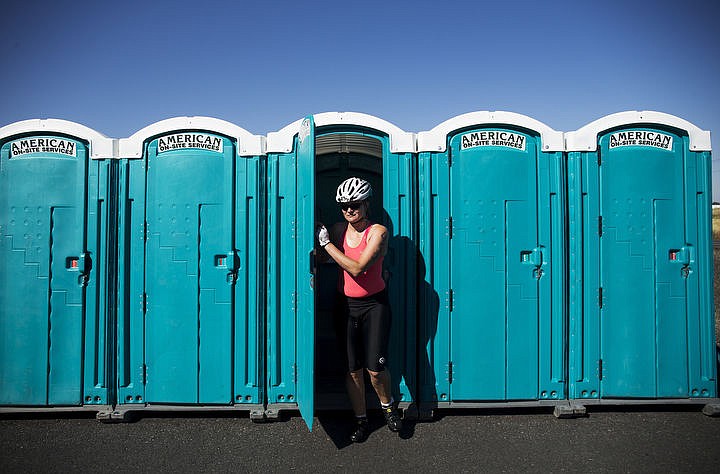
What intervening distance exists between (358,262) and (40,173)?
114 inches

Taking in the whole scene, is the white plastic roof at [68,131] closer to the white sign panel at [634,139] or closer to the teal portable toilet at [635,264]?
the teal portable toilet at [635,264]

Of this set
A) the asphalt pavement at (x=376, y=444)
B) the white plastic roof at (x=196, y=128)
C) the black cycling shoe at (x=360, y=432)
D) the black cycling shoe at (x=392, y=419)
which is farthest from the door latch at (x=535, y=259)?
the white plastic roof at (x=196, y=128)

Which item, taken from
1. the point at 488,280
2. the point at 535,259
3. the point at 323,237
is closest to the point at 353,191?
the point at 323,237

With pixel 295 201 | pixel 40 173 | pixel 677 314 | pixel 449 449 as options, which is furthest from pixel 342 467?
pixel 40 173

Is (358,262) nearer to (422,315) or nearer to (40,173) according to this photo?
(422,315)

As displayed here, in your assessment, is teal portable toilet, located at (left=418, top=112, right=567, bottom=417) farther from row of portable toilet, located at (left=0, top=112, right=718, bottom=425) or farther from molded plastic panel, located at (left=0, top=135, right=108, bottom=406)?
molded plastic panel, located at (left=0, top=135, right=108, bottom=406)

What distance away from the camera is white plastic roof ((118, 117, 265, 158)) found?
3.85 m

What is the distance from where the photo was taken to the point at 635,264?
12.8 ft

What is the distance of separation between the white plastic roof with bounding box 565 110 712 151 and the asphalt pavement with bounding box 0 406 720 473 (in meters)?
2.34

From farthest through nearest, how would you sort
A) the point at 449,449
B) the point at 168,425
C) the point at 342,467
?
the point at 168,425, the point at 449,449, the point at 342,467

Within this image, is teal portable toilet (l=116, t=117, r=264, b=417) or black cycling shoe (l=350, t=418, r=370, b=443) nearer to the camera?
black cycling shoe (l=350, t=418, r=370, b=443)

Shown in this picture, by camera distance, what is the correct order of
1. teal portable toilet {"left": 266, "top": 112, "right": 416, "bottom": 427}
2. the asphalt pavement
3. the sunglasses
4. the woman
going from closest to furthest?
the asphalt pavement → the woman → the sunglasses → teal portable toilet {"left": 266, "top": 112, "right": 416, "bottom": 427}

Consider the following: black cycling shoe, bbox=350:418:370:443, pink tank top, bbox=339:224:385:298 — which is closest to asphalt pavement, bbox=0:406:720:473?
black cycling shoe, bbox=350:418:370:443

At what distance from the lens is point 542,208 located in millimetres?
3900
